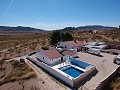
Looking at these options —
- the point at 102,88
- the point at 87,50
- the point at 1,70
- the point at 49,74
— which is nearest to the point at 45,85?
the point at 49,74

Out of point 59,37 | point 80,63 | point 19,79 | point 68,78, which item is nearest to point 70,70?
point 80,63

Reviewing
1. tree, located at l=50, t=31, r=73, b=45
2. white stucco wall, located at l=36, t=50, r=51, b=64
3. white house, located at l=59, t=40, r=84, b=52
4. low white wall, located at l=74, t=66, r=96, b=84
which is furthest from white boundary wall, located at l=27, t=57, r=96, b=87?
tree, located at l=50, t=31, r=73, b=45

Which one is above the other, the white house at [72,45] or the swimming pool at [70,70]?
the white house at [72,45]

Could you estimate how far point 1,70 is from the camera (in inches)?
1199

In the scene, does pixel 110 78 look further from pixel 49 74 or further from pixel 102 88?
pixel 49 74

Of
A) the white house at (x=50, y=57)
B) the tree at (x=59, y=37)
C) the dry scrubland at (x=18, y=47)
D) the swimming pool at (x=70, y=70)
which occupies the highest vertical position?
the tree at (x=59, y=37)

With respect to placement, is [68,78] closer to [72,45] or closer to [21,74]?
[21,74]

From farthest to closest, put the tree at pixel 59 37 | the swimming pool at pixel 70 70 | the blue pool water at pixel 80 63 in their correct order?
the tree at pixel 59 37
the blue pool water at pixel 80 63
the swimming pool at pixel 70 70

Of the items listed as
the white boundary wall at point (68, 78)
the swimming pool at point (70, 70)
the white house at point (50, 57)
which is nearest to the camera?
the white boundary wall at point (68, 78)

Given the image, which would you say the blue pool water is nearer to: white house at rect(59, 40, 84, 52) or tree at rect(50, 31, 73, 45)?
white house at rect(59, 40, 84, 52)

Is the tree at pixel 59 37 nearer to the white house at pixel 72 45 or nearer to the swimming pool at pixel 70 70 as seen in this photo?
the white house at pixel 72 45

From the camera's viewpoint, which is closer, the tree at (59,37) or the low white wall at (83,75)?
the low white wall at (83,75)

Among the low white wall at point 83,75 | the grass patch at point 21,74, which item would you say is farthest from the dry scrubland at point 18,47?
the low white wall at point 83,75

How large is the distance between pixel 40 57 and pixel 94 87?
17263 millimetres
